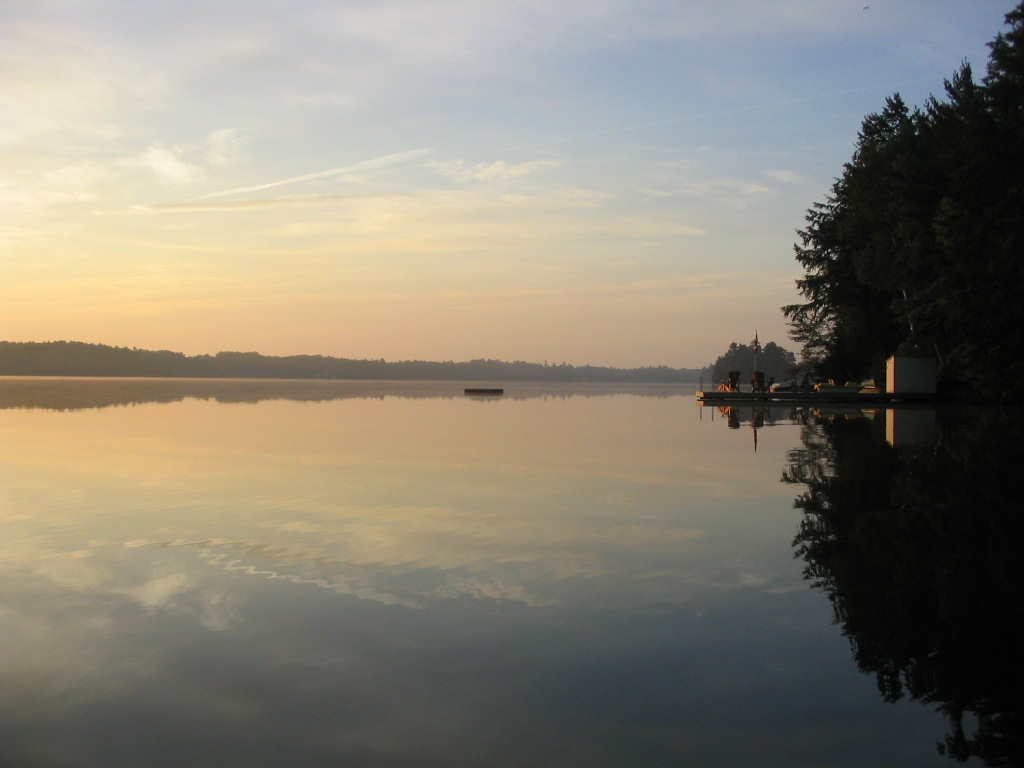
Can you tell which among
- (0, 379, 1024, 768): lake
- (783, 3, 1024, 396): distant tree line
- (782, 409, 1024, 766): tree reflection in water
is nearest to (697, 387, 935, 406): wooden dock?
(783, 3, 1024, 396): distant tree line

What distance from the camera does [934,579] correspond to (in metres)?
7.67

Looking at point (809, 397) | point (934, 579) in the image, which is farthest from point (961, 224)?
point (934, 579)

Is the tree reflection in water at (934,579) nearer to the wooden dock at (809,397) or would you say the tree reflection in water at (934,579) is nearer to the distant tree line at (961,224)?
the distant tree line at (961,224)

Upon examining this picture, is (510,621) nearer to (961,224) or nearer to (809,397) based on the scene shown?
(961,224)

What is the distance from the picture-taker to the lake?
15.0 feet

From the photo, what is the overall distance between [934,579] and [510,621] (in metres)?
3.57

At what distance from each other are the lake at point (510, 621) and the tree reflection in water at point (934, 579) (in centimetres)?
3

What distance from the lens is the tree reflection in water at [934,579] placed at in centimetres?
508

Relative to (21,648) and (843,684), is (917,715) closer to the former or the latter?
(843,684)

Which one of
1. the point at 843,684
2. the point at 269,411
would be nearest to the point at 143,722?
the point at 843,684

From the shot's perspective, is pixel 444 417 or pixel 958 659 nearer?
pixel 958 659

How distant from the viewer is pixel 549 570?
8.28 meters

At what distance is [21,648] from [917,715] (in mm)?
5244

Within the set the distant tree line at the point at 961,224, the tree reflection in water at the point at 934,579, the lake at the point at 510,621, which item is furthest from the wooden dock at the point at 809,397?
the lake at the point at 510,621
